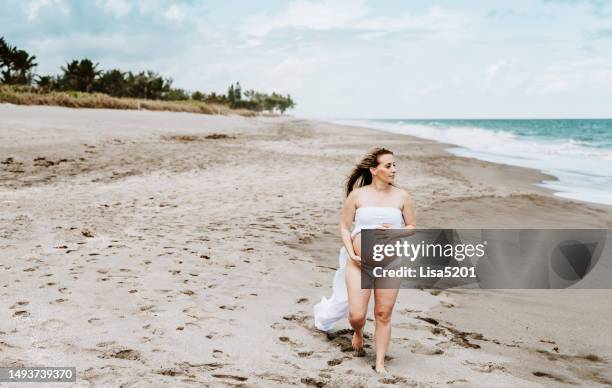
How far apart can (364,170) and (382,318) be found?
1119 mm

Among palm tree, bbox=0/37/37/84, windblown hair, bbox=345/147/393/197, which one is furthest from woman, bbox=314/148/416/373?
palm tree, bbox=0/37/37/84

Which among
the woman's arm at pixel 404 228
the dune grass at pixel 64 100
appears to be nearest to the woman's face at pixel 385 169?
the woman's arm at pixel 404 228

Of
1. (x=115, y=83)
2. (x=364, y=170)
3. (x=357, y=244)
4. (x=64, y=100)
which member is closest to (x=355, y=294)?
(x=357, y=244)

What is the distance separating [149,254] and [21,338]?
2.48 m

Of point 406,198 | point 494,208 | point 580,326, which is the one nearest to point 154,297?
point 406,198

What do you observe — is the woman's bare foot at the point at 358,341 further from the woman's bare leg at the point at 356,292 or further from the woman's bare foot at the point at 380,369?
the woman's bare foot at the point at 380,369

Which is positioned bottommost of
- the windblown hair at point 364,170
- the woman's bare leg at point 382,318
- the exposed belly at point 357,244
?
the woman's bare leg at point 382,318

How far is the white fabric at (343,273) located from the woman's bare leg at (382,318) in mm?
408

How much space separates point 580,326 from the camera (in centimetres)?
492

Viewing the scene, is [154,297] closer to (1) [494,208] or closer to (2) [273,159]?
(1) [494,208]

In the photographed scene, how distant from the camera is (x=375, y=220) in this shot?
369 centimetres

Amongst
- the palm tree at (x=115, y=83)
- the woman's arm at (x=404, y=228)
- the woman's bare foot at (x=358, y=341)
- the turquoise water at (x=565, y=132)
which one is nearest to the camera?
the woman's arm at (x=404, y=228)

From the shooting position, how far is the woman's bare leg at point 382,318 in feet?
12.2

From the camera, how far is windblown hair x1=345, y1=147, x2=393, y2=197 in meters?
3.89
